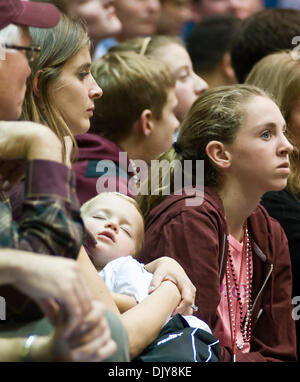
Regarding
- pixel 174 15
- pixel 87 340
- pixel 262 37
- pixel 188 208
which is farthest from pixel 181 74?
pixel 87 340

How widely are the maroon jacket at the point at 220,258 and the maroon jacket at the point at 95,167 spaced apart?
0.34 m

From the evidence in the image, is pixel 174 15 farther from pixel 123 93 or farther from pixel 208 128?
pixel 208 128

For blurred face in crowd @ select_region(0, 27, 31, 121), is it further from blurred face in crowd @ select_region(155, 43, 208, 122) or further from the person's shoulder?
blurred face in crowd @ select_region(155, 43, 208, 122)

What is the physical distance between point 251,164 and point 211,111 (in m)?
0.23

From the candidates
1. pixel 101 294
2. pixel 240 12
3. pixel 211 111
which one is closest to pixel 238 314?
pixel 211 111

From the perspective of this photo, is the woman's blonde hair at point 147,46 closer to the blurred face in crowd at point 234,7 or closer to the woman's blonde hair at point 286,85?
the woman's blonde hair at point 286,85

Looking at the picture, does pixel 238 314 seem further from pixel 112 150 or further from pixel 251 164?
pixel 112 150

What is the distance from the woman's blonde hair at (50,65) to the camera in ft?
7.85

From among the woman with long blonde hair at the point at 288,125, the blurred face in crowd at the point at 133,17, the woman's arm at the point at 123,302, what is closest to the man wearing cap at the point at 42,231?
the woman's arm at the point at 123,302

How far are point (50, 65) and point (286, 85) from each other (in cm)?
119

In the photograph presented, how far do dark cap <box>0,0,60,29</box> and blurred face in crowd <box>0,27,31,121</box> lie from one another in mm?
27

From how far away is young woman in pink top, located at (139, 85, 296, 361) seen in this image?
2.77m

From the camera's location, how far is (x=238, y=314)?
2.84m

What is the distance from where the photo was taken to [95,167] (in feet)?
10.5
